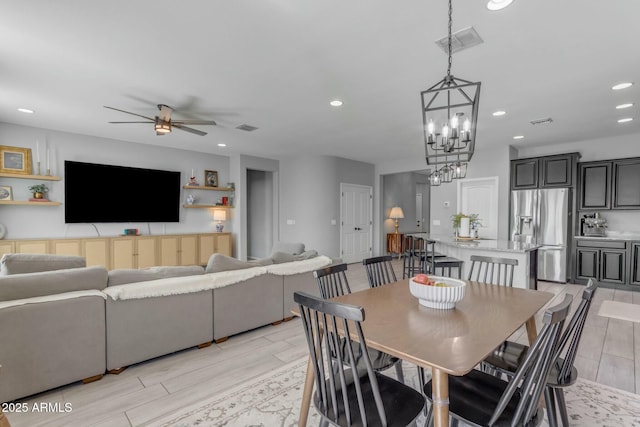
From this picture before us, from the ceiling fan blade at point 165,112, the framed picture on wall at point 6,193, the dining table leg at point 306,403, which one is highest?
the ceiling fan blade at point 165,112

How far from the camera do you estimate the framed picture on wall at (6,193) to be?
15.9 feet

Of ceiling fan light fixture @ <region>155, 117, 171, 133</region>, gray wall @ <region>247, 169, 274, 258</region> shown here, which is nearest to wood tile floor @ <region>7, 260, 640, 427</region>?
ceiling fan light fixture @ <region>155, 117, 171, 133</region>

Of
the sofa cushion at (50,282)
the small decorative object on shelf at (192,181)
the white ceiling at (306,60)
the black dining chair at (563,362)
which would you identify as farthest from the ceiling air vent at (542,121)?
the small decorative object on shelf at (192,181)

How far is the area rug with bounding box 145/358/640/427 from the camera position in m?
1.90

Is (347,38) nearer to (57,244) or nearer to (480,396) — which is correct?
(480,396)

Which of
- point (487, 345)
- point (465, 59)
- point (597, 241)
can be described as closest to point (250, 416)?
point (487, 345)

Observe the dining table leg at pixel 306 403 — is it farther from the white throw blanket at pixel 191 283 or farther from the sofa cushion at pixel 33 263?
the sofa cushion at pixel 33 263

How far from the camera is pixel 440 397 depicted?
3.99ft

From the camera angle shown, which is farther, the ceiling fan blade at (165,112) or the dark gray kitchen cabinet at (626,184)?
the dark gray kitchen cabinet at (626,184)

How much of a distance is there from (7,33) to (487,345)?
386 cm

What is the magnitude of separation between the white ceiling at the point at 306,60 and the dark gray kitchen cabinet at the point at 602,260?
196cm

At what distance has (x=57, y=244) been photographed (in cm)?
499

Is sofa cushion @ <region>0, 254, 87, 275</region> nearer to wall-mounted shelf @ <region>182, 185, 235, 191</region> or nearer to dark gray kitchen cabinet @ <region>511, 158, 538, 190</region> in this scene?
wall-mounted shelf @ <region>182, 185, 235, 191</region>

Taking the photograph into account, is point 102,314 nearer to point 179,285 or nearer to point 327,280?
point 179,285
